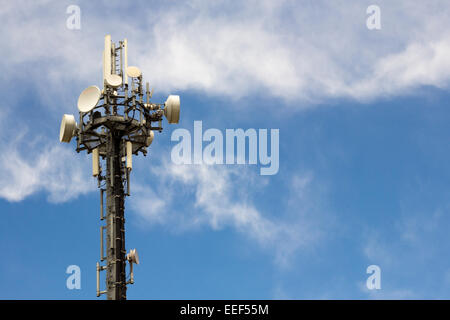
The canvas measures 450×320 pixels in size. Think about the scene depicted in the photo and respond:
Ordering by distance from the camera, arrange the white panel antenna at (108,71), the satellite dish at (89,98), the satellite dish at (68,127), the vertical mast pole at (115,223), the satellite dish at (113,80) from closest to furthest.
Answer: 1. the vertical mast pole at (115,223)
2. the satellite dish at (89,98)
3. the satellite dish at (68,127)
4. the satellite dish at (113,80)
5. the white panel antenna at (108,71)

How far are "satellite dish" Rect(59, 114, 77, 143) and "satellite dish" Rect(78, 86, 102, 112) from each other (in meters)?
1.67

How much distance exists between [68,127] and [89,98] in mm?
3086

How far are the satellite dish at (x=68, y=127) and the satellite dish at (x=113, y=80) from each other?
13.8 ft

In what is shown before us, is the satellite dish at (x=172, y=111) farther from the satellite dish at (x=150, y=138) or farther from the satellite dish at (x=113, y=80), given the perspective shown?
the satellite dish at (x=113, y=80)

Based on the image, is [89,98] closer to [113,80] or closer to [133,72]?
[113,80]

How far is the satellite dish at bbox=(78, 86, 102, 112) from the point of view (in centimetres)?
7442

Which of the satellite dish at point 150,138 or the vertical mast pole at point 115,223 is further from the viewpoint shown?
the satellite dish at point 150,138

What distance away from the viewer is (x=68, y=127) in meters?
75.8

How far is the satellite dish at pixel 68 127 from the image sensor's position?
75.8 meters
